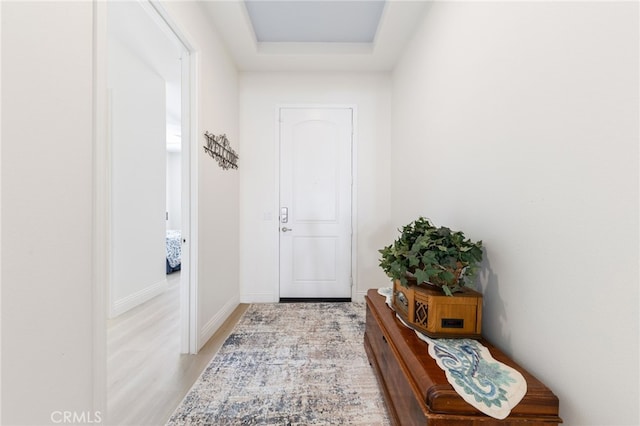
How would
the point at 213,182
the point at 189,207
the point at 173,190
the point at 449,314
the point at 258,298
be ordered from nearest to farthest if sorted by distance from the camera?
the point at 449,314
the point at 189,207
the point at 213,182
the point at 258,298
the point at 173,190

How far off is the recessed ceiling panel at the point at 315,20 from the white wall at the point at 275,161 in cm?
42

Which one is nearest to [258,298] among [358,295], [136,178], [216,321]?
[216,321]

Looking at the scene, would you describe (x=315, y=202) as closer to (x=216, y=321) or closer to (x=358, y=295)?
(x=358, y=295)

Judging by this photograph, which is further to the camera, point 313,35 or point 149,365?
point 313,35

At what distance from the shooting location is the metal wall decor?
7.18 ft

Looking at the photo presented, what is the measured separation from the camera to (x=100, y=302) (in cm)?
111

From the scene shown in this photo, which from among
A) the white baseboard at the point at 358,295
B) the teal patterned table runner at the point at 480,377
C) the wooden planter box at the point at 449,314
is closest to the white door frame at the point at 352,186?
the white baseboard at the point at 358,295

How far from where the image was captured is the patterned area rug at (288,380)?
137cm

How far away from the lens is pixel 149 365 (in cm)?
180

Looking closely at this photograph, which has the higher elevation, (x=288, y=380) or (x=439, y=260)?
(x=439, y=260)

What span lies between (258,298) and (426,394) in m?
2.40

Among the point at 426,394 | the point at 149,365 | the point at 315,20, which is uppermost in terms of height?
the point at 315,20

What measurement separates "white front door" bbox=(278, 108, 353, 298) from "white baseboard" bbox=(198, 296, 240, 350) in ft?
1.80

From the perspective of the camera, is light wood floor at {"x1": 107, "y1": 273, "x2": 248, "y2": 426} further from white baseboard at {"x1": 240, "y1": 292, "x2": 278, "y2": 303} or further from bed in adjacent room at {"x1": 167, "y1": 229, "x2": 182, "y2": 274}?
bed in adjacent room at {"x1": 167, "y1": 229, "x2": 182, "y2": 274}
